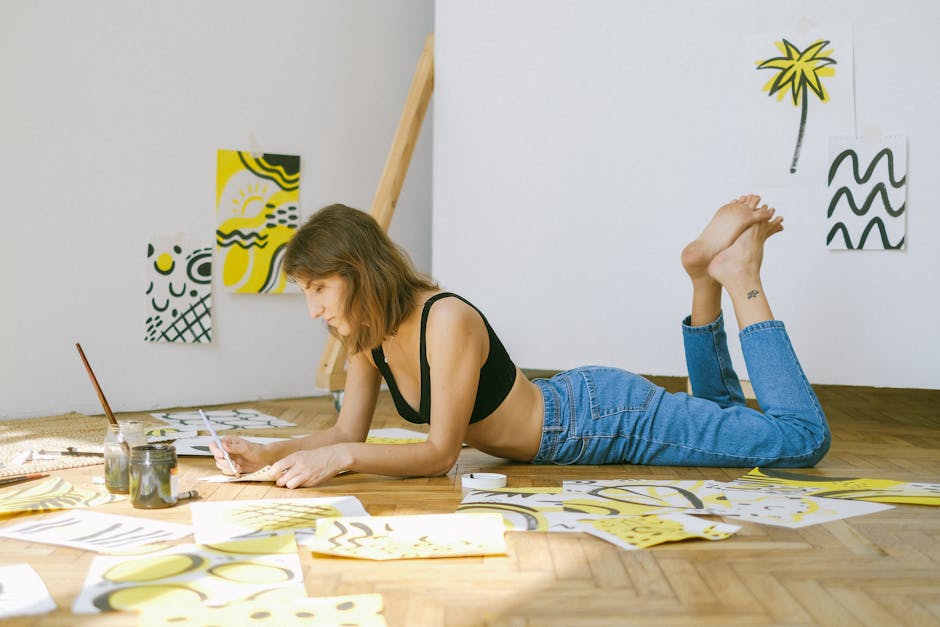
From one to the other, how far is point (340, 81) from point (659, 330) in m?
1.78

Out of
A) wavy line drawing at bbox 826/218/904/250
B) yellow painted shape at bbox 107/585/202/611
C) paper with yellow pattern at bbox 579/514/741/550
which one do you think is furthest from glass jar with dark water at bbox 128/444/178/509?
wavy line drawing at bbox 826/218/904/250

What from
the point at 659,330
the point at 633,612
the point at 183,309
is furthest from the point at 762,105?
the point at 633,612

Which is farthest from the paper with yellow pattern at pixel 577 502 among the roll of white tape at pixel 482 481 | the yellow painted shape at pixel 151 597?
the yellow painted shape at pixel 151 597

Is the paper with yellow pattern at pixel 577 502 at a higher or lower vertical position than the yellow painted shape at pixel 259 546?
lower

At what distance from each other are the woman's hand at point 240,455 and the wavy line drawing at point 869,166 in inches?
86.4

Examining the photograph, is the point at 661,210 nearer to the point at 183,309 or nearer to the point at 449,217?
the point at 449,217

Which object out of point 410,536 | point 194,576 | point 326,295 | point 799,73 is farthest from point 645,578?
point 799,73

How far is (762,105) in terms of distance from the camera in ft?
11.3

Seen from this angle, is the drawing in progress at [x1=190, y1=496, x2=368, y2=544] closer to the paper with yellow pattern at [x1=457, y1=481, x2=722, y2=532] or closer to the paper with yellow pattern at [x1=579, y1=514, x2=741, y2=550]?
the paper with yellow pattern at [x1=457, y1=481, x2=722, y2=532]

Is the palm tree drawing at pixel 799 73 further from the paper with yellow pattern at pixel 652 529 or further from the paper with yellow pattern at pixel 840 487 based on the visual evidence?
the paper with yellow pattern at pixel 652 529

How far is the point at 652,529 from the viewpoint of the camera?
1.73 meters

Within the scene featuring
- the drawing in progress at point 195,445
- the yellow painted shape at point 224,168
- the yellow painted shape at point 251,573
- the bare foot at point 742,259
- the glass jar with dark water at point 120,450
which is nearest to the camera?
the yellow painted shape at point 251,573

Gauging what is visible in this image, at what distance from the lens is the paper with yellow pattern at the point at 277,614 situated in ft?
4.07

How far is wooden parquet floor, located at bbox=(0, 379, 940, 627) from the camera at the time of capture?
1308mm
